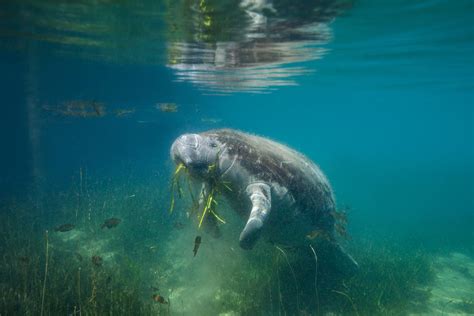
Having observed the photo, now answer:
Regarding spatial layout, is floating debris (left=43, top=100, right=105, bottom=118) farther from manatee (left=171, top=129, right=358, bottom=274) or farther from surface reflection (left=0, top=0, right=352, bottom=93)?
manatee (left=171, top=129, right=358, bottom=274)

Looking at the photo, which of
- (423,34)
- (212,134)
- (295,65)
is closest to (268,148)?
(212,134)

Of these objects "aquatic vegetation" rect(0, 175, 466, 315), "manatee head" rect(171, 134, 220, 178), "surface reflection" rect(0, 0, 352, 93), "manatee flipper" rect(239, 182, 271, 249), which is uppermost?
"surface reflection" rect(0, 0, 352, 93)

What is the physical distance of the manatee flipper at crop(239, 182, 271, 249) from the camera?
5.18 meters

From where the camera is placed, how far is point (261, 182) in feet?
20.0

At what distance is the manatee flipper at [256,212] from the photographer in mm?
5180

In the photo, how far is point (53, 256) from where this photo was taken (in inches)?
432

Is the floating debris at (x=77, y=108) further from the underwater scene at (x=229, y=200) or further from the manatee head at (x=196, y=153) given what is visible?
the manatee head at (x=196, y=153)

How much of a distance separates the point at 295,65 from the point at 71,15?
1297 centimetres

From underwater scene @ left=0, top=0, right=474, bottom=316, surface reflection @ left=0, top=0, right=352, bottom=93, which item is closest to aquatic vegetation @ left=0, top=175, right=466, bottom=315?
underwater scene @ left=0, top=0, right=474, bottom=316

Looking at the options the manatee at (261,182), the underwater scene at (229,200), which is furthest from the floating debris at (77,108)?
the manatee at (261,182)

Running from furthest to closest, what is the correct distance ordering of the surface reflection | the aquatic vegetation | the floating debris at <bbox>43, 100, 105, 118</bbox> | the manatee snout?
the floating debris at <bbox>43, 100, 105, 118</bbox> < the surface reflection < the aquatic vegetation < the manatee snout

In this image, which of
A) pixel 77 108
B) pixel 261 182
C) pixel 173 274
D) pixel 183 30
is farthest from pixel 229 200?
pixel 77 108

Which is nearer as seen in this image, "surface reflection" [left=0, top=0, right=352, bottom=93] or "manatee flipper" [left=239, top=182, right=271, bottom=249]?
"manatee flipper" [left=239, top=182, right=271, bottom=249]

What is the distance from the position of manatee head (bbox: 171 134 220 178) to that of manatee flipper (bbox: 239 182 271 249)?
89cm
